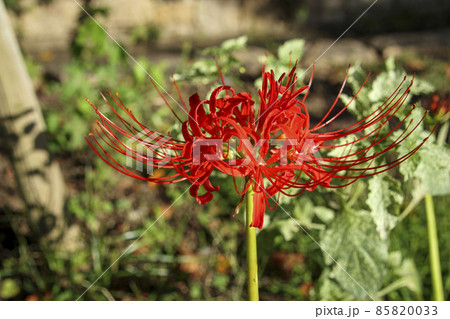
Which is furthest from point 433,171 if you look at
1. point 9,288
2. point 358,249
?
point 9,288

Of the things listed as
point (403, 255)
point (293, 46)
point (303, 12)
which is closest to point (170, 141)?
point (293, 46)

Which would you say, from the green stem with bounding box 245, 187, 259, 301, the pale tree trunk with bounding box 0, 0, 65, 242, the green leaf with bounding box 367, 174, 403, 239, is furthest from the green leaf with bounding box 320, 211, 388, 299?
the pale tree trunk with bounding box 0, 0, 65, 242

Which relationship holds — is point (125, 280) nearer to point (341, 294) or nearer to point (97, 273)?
point (97, 273)

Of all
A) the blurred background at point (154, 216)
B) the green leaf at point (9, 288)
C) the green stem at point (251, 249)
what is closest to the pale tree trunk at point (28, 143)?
the blurred background at point (154, 216)

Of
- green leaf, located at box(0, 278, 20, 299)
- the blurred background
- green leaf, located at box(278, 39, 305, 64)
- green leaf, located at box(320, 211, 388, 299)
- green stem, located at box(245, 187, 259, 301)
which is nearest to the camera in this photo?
green stem, located at box(245, 187, 259, 301)

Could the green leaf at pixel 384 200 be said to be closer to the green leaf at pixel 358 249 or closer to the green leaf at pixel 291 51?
the green leaf at pixel 358 249

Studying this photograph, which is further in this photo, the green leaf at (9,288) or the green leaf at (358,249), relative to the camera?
the green leaf at (9,288)

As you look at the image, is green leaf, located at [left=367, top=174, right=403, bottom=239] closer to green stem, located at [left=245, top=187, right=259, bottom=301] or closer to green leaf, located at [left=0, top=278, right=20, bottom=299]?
green stem, located at [left=245, top=187, right=259, bottom=301]
